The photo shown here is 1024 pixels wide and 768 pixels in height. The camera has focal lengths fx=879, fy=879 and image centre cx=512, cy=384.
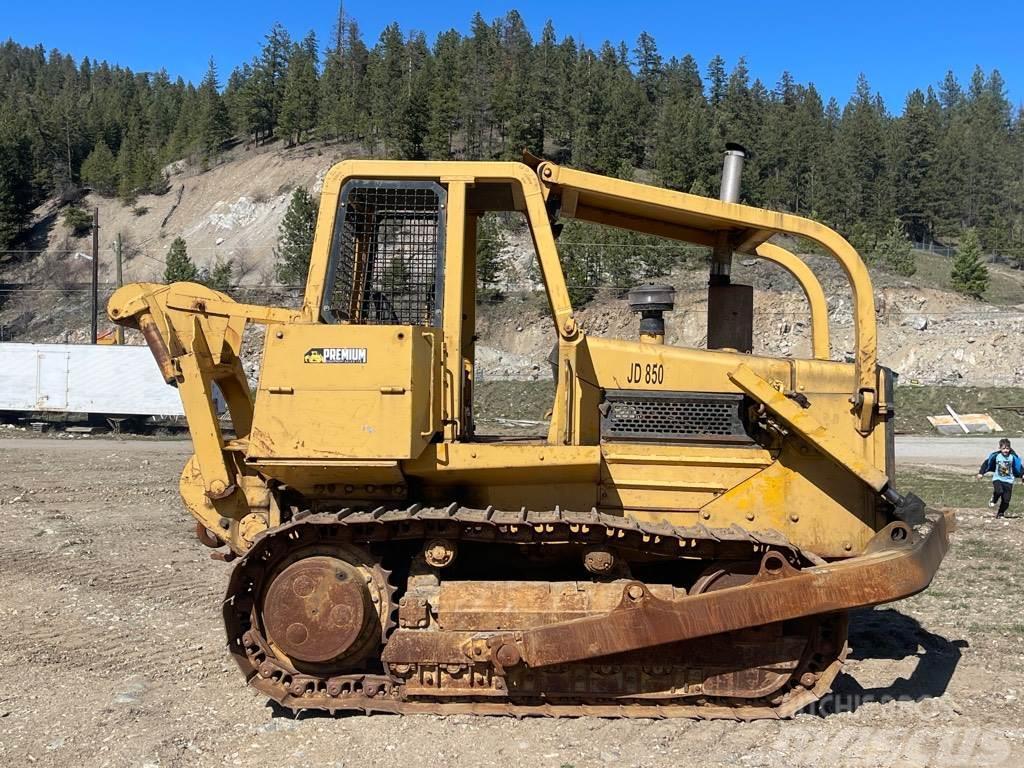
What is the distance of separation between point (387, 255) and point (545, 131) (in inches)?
2835

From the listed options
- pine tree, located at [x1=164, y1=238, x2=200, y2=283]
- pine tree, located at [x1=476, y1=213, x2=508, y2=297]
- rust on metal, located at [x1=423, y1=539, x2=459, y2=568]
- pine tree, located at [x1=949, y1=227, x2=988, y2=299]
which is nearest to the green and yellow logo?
rust on metal, located at [x1=423, y1=539, x2=459, y2=568]

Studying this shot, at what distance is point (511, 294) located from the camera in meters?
46.7

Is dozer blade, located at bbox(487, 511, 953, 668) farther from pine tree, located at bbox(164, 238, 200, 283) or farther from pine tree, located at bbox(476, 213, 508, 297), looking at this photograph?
pine tree, located at bbox(164, 238, 200, 283)

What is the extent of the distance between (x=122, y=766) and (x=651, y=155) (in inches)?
2847

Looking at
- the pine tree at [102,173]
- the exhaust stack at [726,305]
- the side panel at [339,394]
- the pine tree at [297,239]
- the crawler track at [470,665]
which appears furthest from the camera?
the pine tree at [102,173]

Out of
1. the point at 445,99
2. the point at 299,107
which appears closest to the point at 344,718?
the point at 445,99

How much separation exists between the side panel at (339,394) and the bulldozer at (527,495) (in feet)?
0.04

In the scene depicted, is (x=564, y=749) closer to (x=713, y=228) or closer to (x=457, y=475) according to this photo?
(x=457, y=475)

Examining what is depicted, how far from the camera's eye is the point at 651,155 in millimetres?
72625

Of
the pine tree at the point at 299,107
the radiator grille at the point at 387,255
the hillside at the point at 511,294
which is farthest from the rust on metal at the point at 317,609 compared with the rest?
the pine tree at the point at 299,107

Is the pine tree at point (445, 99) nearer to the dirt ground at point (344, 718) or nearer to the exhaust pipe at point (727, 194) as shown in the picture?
the dirt ground at point (344, 718)

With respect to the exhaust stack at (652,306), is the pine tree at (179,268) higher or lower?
higher

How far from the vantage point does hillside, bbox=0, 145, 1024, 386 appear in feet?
133

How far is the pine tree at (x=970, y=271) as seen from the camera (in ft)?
160
